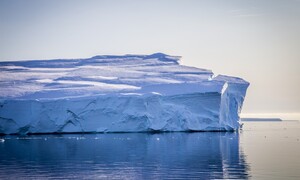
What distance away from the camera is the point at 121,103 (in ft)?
111

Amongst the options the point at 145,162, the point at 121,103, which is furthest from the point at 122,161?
the point at 121,103

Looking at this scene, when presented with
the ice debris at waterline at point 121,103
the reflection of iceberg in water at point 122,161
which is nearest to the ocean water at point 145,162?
the reflection of iceberg in water at point 122,161

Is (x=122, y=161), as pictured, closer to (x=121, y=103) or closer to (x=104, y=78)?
(x=121, y=103)

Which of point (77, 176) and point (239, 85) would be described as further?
point (239, 85)

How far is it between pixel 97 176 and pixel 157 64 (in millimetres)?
30048

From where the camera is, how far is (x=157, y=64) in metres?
44.3

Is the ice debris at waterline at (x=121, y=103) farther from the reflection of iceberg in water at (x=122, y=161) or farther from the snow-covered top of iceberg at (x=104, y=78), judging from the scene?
the reflection of iceberg in water at (x=122, y=161)

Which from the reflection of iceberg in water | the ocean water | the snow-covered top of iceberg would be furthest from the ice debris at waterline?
the ocean water

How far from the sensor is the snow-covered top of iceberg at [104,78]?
3581cm

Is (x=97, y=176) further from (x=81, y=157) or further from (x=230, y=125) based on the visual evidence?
(x=230, y=125)

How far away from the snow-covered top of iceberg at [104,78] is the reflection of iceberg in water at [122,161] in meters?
10.7

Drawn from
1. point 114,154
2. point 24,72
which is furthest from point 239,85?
point 114,154

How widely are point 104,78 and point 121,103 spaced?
667 centimetres

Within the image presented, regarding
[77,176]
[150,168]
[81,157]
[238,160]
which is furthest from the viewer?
[81,157]
